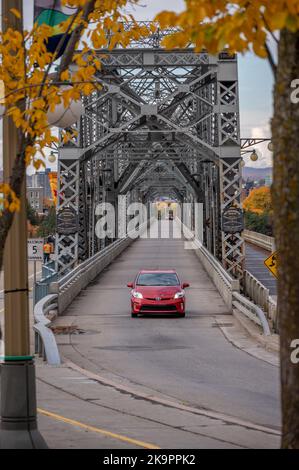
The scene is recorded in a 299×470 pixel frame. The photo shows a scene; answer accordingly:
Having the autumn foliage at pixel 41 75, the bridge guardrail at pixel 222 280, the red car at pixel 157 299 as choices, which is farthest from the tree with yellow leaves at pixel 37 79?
the bridge guardrail at pixel 222 280

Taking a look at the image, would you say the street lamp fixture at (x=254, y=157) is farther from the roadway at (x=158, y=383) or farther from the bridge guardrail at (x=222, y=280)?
the roadway at (x=158, y=383)

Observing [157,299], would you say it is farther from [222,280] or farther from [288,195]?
[288,195]

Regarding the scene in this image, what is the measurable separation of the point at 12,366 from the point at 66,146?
31.3 meters

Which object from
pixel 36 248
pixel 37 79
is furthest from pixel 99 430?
pixel 36 248

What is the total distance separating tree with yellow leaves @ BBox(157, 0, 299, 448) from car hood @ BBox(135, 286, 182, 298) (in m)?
23.8

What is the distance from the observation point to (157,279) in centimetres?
3198

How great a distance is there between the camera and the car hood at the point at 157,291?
30766mm

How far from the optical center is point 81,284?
40.1 m

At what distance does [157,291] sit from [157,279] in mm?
1125

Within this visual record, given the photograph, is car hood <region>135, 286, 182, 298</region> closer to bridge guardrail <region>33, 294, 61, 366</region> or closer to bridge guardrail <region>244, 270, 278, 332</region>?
bridge guardrail <region>244, 270, 278, 332</region>

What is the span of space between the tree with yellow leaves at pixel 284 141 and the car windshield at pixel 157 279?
2456 centimetres

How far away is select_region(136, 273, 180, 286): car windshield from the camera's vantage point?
3153 centimetres
